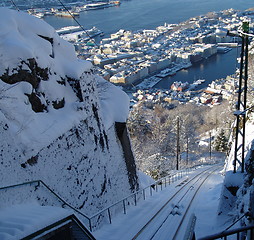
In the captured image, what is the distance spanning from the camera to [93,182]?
8703 mm

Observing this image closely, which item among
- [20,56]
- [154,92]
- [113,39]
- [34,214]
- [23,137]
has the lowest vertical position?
[154,92]

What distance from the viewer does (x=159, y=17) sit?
106812 millimetres

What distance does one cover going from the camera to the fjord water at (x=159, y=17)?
6406 centimetres

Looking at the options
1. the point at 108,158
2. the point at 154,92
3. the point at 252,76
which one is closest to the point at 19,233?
the point at 108,158

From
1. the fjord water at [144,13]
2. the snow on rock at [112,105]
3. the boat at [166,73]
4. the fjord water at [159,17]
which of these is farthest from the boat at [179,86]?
the fjord water at [144,13]

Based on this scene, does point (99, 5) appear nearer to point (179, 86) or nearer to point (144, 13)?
point (144, 13)

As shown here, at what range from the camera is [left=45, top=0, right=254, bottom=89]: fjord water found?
6406 centimetres

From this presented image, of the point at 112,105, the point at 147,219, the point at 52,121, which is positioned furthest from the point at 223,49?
the point at 52,121

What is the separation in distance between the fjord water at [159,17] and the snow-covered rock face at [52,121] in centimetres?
5302

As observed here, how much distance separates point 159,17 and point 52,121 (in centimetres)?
10814

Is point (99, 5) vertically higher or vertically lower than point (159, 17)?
higher

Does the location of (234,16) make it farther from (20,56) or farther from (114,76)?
(20,56)

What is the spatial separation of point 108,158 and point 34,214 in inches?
225

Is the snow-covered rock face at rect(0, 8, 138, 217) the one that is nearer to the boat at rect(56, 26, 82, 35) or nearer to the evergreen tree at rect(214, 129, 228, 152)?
the evergreen tree at rect(214, 129, 228, 152)
